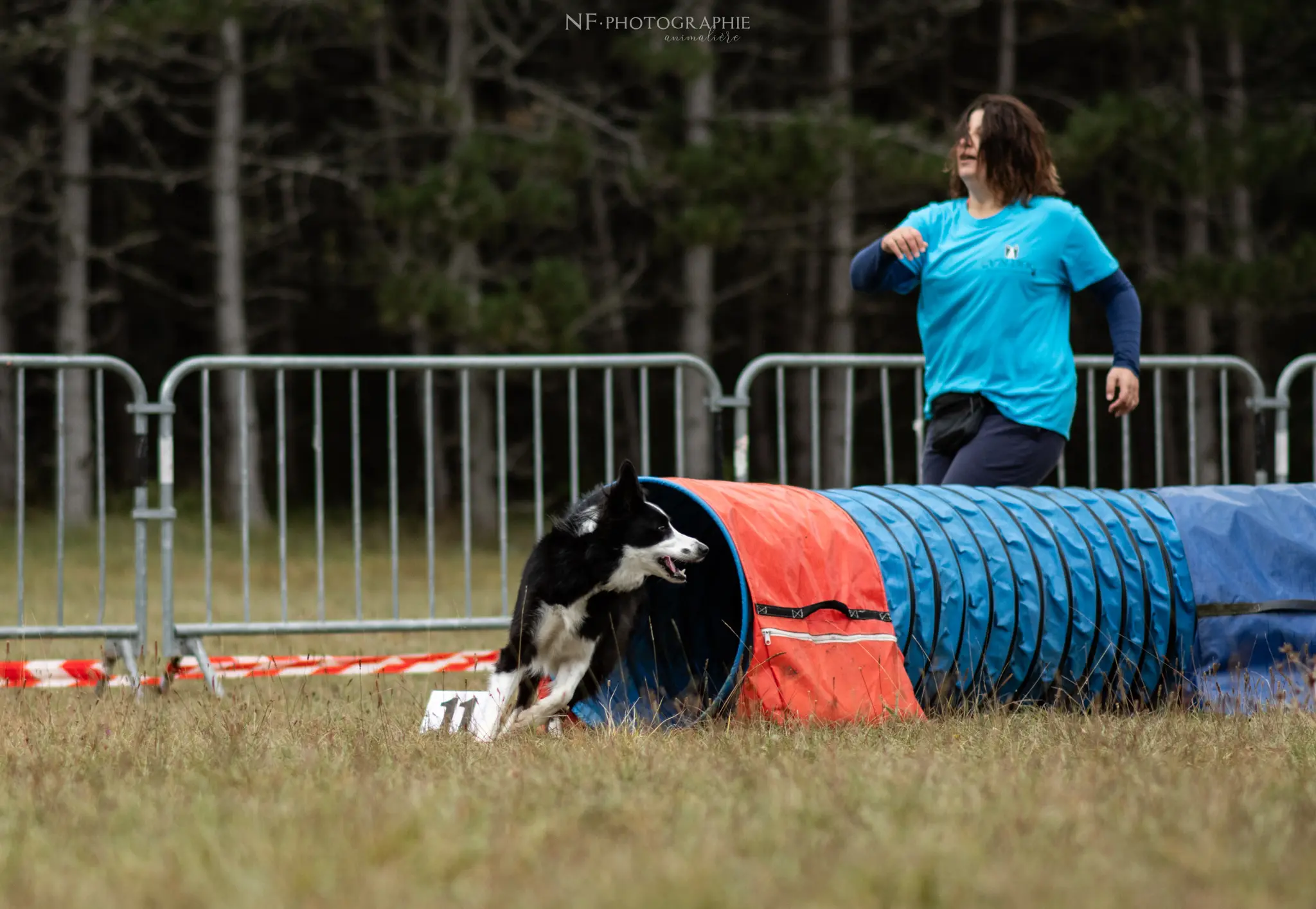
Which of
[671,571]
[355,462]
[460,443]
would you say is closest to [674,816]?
[671,571]

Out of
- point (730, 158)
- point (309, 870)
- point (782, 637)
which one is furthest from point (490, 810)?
point (730, 158)

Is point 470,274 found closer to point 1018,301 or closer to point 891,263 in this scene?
point 891,263

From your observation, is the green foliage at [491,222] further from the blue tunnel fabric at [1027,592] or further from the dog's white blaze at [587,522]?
the dog's white blaze at [587,522]

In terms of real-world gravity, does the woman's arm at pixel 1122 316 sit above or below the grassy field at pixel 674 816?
above

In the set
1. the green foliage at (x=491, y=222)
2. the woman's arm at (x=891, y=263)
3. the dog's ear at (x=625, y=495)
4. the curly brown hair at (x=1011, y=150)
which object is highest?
the green foliage at (x=491, y=222)

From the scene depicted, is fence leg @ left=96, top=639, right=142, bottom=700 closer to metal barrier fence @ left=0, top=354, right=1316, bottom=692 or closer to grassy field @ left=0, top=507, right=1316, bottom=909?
metal barrier fence @ left=0, top=354, right=1316, bottom=692

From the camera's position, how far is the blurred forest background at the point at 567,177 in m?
14.7

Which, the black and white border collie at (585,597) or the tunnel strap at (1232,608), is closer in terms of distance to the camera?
the black and white border collie at (585,597)

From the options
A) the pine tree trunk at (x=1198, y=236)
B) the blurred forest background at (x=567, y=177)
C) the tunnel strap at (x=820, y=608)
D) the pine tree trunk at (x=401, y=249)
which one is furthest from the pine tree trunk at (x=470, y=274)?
the tunnel strap at (x=820, y=608)

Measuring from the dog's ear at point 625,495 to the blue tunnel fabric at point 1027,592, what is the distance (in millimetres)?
742

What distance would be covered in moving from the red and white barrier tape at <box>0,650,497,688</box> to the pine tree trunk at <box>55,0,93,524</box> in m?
9.71

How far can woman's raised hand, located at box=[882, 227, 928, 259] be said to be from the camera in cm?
507

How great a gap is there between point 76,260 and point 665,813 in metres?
14.7

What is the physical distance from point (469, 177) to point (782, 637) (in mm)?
11072
